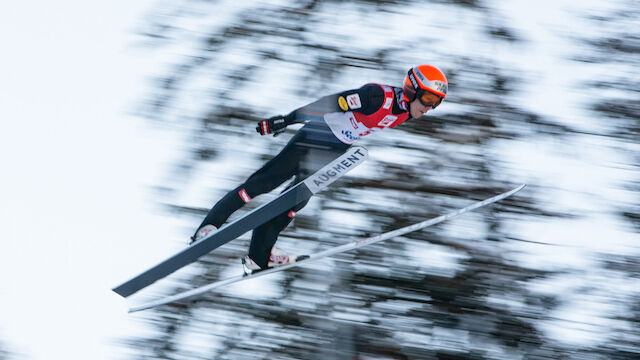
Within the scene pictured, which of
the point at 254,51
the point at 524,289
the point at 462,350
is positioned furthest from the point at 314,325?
the point at 254,51

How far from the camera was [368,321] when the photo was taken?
26.4 ft

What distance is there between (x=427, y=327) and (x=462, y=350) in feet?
1.54

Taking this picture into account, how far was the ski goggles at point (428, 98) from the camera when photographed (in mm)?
4922

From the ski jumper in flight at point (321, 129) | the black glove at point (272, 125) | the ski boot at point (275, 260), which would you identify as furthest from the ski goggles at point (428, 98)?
the ski boot at point (275, 260)

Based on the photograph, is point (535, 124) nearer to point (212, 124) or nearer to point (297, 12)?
point (297, 12)

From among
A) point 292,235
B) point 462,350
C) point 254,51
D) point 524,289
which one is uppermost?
point 254,51

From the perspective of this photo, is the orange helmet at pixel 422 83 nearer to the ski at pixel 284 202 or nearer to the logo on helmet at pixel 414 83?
the logo on helmet at pixel 414 83

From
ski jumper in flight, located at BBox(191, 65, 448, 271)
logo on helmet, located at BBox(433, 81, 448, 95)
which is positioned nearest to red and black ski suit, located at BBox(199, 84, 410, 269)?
ski jumper in flight, located at BBox(191, 65, 448, 271)

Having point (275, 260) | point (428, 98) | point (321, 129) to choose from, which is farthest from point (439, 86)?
point (275, 260)

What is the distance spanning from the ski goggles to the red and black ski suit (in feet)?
0.43

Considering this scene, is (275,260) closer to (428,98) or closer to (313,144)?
(313,144)

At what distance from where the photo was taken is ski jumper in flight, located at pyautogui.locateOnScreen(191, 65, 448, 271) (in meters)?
4.98

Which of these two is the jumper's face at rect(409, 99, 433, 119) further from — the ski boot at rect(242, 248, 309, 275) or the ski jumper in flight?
the ski boot at rect(242, 248, 309, 275)

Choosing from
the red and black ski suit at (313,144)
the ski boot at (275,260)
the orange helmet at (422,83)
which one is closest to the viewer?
the orange helmet at (422,83)
